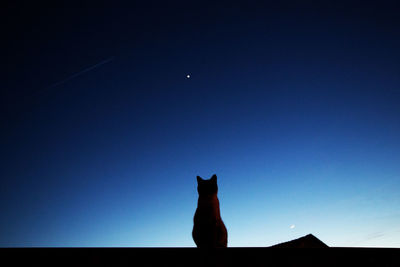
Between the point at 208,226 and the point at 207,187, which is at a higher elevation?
the point at 207,187

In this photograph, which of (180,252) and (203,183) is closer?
(180,252)

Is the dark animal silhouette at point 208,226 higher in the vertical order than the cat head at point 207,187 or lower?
lower

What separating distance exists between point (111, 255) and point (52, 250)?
0.76ft

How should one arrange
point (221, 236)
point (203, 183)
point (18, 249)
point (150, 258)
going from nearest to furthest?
point (18, 249) < point (150, 258) < point (221, 236) < point (203, 183)

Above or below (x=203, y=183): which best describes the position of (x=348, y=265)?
below

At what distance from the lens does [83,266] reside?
2.72ft

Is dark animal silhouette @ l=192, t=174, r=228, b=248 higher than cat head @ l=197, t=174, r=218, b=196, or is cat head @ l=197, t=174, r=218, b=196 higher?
cat head @ l=197, t=174, r=218, b=196

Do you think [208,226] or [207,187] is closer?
[208,226]

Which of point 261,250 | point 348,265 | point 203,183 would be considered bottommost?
point 348,265

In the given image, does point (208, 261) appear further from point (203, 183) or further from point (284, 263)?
point (203, 183)

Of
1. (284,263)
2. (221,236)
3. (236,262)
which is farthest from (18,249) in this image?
(221,236)

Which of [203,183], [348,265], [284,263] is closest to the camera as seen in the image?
[284,263]

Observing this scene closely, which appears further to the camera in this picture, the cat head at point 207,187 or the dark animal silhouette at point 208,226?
the cat head at point 207,187

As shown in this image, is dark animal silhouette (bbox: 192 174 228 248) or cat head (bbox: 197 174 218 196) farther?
cat head (bbox: 197 174 218 196)
